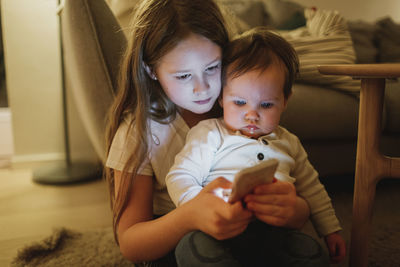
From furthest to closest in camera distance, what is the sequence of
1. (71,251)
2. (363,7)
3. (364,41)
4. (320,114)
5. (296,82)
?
(363,7) < (364,41) < (296,82) < (320,114) < (71,251)

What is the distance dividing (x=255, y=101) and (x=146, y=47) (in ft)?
0.89

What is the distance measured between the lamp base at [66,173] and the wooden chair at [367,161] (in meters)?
1.48

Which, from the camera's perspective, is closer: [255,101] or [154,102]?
[255,101]

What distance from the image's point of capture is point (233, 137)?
0.78 metres

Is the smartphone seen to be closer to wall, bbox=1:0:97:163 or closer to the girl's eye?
the girl's eye

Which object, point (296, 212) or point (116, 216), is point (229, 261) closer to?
point (296, 212)

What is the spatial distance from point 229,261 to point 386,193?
4.49 ft

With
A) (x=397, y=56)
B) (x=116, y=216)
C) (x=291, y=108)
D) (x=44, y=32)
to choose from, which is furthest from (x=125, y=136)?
(x=397, y=56)

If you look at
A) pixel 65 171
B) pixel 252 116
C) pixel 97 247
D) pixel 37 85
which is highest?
pixel 252 116

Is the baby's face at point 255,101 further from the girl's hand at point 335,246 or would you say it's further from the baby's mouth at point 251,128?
the girl's hand at point 335,246

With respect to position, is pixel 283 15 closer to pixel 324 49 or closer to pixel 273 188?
pixel 324 49

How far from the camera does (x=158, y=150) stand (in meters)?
0.87

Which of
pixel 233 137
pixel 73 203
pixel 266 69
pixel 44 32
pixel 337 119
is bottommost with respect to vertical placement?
pixel 73 203

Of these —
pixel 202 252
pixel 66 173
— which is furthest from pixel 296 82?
pixel 66 173
